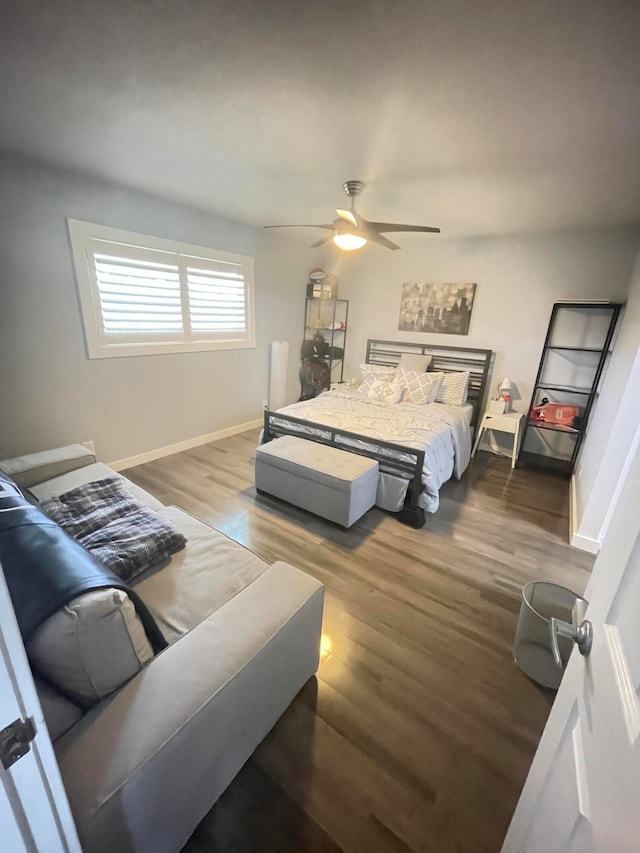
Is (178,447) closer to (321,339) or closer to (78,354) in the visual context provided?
(78,354)

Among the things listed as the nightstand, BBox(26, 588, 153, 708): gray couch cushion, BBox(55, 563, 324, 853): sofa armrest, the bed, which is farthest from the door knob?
the nightstand

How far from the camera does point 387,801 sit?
3.84ft

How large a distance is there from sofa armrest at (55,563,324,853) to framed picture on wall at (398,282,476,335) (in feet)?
12.2

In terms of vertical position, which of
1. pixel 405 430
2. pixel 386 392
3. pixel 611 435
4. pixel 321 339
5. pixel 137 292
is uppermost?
pixel 137 292

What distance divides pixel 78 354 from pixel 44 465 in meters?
1.10

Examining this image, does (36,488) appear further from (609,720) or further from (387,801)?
(609,720)

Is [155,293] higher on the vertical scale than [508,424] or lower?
higher

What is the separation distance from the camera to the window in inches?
112

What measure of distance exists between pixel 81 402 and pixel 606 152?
3850mm

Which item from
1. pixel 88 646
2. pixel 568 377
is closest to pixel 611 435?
pixel 568 377

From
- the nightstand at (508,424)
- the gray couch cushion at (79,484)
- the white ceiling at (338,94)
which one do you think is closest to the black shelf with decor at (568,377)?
the nightstand at (508,424)

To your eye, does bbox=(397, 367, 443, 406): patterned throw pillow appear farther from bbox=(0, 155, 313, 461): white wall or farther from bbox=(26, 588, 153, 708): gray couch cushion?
bbox=(26, 588, 153, 708): gray couch cushion

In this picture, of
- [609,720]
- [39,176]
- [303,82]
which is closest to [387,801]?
[609,720]

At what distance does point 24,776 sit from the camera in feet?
1.69
